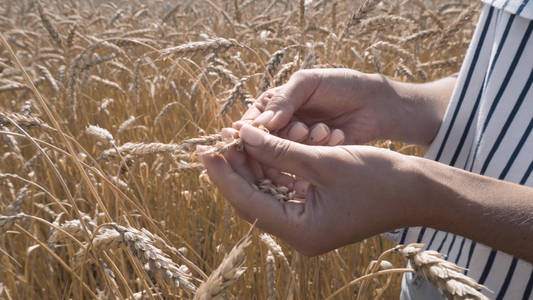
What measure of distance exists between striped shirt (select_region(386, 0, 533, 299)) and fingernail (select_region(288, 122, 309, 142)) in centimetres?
33

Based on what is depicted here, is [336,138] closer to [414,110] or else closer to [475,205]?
[414,110]

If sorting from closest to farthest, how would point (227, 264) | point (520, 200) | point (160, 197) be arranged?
point (227, 264) < point (520, 200) < point (160, 197)

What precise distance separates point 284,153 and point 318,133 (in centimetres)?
28

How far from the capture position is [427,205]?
0.73 meters

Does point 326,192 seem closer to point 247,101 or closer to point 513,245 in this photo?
point 513,245

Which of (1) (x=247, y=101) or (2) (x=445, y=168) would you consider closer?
(2) (x=445, y=168)

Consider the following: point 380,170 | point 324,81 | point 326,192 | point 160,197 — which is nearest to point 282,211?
point 326,192

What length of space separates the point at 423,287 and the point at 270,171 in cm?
44

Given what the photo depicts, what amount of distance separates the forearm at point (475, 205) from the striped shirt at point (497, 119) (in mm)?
109

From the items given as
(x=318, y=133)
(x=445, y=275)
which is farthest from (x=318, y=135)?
(x=445, y=275)

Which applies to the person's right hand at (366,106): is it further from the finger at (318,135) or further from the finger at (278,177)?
the finger at (278,177)

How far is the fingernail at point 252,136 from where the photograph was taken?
2.67 ft

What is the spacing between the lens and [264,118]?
963 mm

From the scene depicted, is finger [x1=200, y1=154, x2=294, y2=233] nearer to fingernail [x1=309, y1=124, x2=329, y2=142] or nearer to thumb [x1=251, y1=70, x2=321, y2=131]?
thumb [x1=251, y1=70, x2=321, y2=131]
